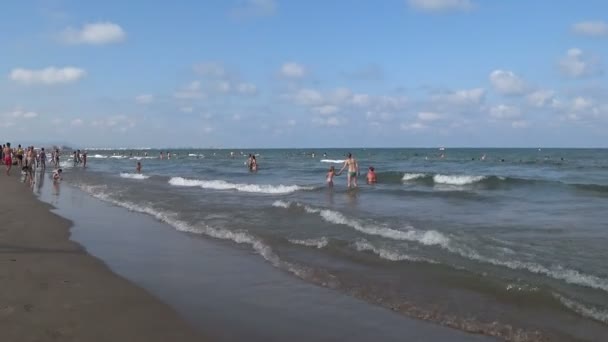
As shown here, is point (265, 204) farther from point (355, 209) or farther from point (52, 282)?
point (52, 282)

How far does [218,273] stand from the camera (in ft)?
23.9

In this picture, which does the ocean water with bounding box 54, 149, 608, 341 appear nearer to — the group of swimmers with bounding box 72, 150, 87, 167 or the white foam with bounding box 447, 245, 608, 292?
the white foam with bounding box 447, 245, 608, 292

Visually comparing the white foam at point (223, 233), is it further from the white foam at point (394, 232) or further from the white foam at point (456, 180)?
→ the white foam at point (456, 180)

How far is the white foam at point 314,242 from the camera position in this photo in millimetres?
9484

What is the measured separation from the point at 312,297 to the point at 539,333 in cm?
250

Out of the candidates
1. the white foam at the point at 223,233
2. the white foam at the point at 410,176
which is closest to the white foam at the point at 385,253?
the white foam at the point at 223,233

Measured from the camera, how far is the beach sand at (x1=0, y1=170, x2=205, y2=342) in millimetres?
4602

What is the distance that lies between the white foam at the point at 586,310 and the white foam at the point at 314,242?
4335mm

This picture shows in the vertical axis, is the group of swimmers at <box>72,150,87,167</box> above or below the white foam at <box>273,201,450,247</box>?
above

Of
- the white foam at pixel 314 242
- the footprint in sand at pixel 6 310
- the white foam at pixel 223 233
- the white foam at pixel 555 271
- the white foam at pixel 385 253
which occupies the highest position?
the footprint in sand at pixel 6 310

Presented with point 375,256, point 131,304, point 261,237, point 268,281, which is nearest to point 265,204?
point 261,237

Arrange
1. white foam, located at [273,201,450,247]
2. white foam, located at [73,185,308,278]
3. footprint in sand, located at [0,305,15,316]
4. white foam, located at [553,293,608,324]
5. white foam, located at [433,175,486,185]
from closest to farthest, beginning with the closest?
footprint in sand, located at [0,305,15,316], white foam, located at [553,293,608,324], white foam, located at [73,185,308,278], white foam, located at [273,201,450,247], white foam, located at [433,175,486,185]

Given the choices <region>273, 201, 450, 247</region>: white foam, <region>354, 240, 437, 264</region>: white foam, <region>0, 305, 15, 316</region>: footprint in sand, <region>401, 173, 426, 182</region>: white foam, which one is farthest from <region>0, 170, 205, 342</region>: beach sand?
<region>401, 173, 426, 182</region>: white foam

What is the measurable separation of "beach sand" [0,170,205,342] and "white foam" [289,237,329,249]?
3.69 m
